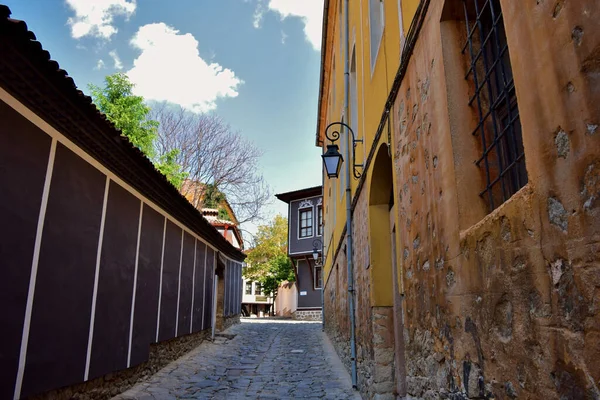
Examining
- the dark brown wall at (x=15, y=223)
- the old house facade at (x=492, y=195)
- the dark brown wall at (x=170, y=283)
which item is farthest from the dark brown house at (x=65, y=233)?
the old house facade at (x=492, y=195)

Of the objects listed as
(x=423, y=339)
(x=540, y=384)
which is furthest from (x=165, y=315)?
(x=540, y=384)

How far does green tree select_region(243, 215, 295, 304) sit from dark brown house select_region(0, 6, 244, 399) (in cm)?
2361

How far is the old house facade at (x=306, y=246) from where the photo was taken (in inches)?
998

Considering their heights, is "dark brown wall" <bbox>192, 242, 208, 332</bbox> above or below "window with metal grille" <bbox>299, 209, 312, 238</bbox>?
below

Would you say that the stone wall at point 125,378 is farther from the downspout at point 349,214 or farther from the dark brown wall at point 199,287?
the downspout at point 349,214

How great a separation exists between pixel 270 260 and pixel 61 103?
2800cm

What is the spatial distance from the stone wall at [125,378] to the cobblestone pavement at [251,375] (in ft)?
0.41

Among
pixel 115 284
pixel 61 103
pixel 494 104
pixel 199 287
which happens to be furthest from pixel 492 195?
pixel 199 287

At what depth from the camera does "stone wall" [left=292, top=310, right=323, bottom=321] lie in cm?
2495

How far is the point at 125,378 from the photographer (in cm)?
629

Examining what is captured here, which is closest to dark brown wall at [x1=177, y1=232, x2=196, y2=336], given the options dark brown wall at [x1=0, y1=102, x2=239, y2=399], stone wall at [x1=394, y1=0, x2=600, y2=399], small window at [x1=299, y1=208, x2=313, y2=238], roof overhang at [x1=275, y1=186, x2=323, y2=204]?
dark brown wall at [x1=0, y1=102, x2=239, y2=399]

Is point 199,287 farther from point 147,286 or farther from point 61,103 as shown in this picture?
point 61,103

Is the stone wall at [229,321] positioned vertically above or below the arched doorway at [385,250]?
below

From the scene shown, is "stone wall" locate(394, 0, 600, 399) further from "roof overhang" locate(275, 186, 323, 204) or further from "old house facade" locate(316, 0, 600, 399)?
"roof overhang" locate(275, 186, 323, 204)
